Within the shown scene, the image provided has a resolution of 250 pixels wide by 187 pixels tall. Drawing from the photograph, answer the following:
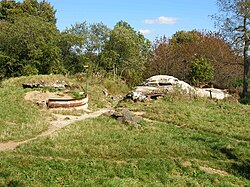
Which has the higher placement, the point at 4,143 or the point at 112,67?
the point at 112,67

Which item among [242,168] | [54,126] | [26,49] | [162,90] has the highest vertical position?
[26,49]

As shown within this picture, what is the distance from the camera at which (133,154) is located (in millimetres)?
6660

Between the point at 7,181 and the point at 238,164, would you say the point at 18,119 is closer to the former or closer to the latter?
the point at 7,181

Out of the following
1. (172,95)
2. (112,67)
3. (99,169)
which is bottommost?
(99,169)

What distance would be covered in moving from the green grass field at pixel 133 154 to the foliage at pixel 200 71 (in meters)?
7.84

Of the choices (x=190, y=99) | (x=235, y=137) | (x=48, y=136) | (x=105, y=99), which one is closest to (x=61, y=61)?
(x=105, y=99)

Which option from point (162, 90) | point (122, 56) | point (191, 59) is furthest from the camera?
point (122, 56)

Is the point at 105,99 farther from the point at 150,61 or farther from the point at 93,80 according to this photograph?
the point at 150,61

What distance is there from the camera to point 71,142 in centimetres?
707

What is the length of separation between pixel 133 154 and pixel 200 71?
1173cm

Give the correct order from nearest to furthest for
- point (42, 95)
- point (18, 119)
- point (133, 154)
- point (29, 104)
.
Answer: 1. point (133, 154)
2. point (18, 119)
3. point (29, 104)
4. point (42, 95)

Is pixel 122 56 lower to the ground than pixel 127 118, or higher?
higher

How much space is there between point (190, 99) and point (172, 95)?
2.76 feet

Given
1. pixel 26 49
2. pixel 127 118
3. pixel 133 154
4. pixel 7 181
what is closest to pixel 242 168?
pixel 133 154
